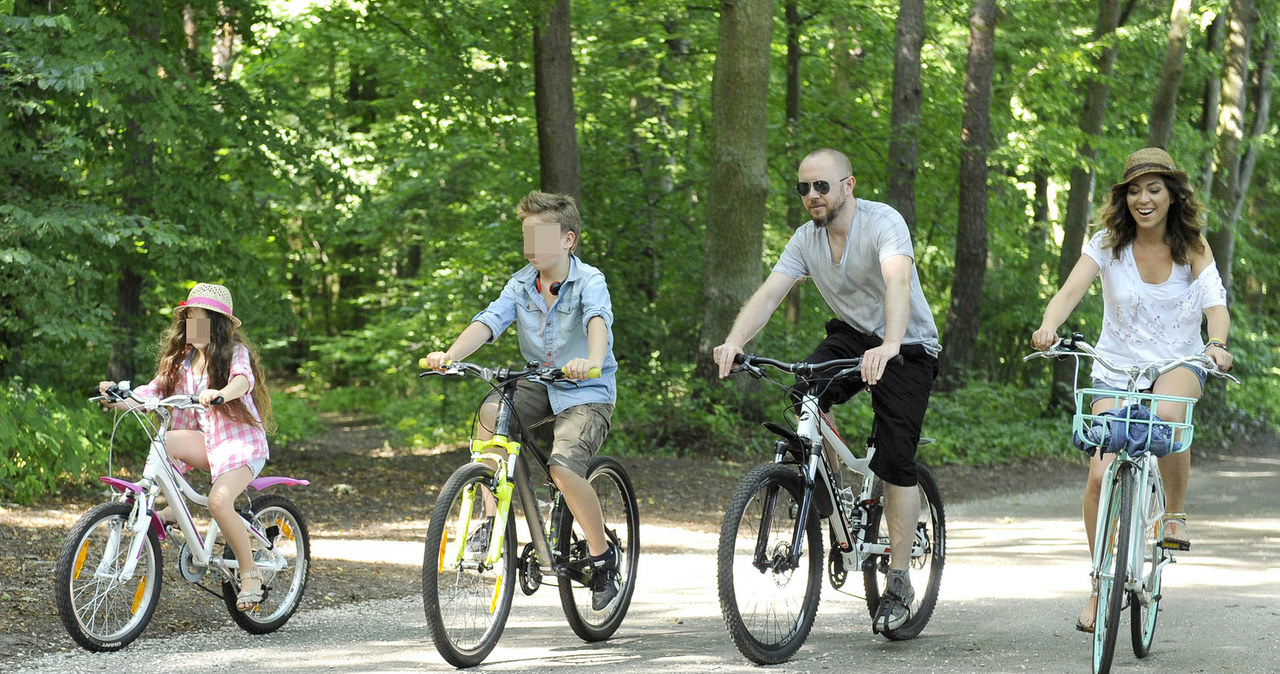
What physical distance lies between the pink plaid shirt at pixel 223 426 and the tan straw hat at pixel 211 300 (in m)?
0.19

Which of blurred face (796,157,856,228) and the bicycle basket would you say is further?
blurred face (796,157,856,228)

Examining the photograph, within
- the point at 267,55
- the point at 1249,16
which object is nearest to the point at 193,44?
the point at 267,55

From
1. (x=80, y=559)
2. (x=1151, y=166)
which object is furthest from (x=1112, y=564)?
(x=80, y=559)

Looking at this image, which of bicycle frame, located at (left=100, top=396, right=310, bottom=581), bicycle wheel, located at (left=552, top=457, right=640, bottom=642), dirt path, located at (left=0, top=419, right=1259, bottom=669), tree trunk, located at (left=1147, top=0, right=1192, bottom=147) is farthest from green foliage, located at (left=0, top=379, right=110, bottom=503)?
tree trunk, located at (left=1147, top=0, right=1192, bottom=147)

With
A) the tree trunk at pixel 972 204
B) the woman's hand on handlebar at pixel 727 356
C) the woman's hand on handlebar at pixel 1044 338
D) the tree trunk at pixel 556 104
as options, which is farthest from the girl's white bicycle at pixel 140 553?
the tree trunk at pixel 972 204

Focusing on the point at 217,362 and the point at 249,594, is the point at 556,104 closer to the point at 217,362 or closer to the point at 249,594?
the point at 217,362

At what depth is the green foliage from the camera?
32.3 feet

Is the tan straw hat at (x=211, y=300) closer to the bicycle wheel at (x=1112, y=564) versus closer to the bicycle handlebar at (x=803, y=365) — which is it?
the bicycle handlebar at (x=803, y=365)

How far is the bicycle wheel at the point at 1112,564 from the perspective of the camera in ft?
16.0

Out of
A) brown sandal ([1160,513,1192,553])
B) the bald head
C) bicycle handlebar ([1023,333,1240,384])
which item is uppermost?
the bald head

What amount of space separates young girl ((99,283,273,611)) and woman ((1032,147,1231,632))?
3467 millimetres

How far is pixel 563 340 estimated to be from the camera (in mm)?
5812

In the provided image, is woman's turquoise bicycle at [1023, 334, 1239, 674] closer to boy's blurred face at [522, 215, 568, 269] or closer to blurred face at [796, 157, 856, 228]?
blurred face at [796, 157, 856, 228]

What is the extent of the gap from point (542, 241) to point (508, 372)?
2.14 feet
